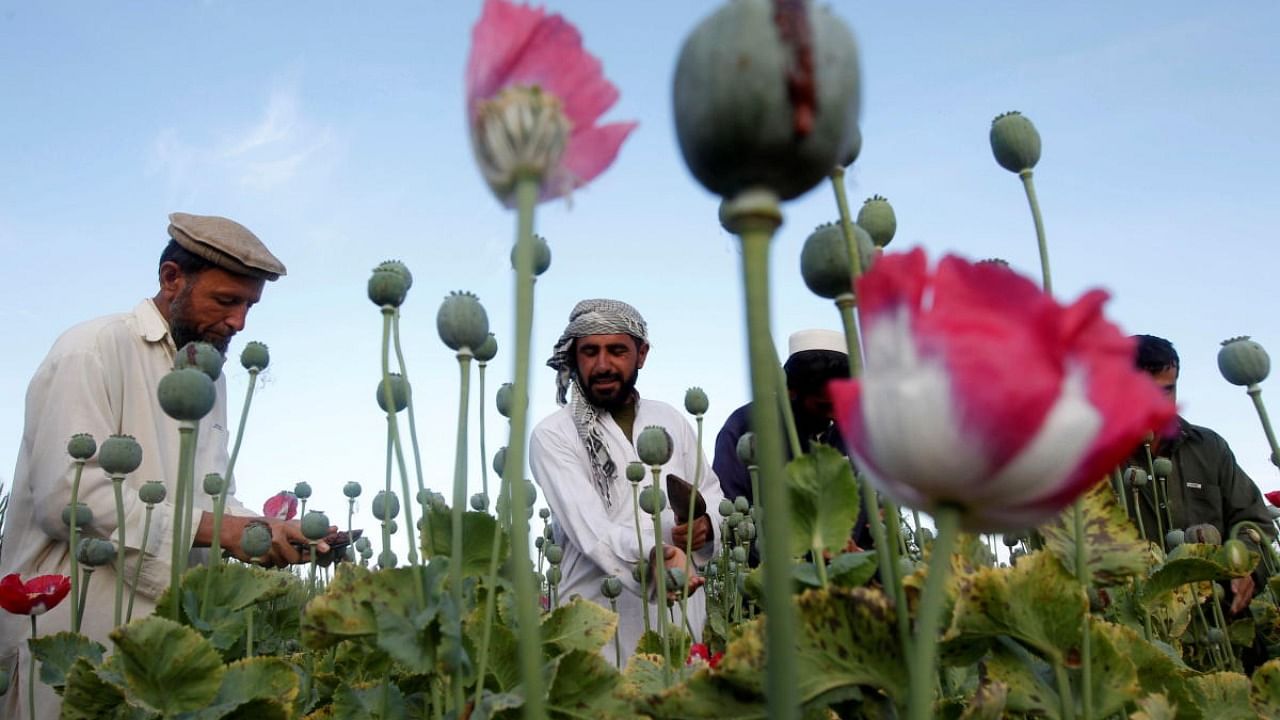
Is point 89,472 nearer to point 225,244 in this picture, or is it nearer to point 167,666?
point 225,244

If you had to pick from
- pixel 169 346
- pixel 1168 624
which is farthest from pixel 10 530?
pixel 1168 624

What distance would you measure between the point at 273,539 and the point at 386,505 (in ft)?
4.27

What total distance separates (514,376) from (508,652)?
63cm

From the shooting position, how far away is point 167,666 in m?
1.06

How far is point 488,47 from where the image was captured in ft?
1.74

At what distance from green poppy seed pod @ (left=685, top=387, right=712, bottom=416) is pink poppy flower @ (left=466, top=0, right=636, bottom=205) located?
4.01 ft

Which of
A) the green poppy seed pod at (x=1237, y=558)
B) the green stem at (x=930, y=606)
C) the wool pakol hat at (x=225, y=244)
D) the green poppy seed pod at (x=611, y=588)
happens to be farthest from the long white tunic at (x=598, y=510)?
the green stem at (x=930, y=606)

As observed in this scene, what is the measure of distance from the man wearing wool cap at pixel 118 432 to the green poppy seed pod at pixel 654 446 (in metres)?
1.08

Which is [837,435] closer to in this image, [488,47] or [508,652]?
[508,652]

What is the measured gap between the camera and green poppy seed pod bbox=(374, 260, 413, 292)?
3.46 feet

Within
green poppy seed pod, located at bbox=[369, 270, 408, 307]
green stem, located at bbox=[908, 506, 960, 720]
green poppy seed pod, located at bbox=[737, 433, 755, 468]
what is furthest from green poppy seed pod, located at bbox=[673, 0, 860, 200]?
green poppy seed pod, located at bbox=[737, 433, 755, 468]

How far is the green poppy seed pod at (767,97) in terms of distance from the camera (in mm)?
440

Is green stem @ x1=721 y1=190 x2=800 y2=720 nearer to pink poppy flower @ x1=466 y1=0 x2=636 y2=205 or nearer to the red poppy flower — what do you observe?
pink poppy flower @ x1=466 y1=0 x2=636 y2=205

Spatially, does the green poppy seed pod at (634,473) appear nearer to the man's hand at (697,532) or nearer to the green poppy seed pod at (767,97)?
the man's hand at (697,532)
